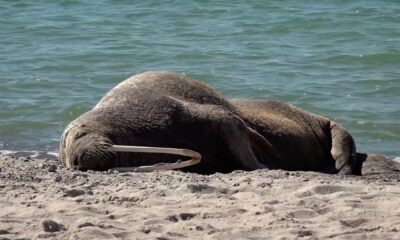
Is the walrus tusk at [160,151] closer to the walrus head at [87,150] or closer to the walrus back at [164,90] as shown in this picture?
the walrus head at [87,150]

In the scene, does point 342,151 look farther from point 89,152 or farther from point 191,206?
point 191,206

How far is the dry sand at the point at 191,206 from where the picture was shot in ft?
18.1

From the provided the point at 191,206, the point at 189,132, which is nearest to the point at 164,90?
the point at 189,132

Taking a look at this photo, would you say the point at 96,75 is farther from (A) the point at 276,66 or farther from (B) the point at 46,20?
(B) the point at 46,20

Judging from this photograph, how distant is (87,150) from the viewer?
23.9ft

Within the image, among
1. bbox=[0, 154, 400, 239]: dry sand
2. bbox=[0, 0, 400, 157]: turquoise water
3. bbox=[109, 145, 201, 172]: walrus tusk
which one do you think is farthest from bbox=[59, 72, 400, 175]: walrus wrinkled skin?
bbox=[0, 0, 400, 157]: turquoise water

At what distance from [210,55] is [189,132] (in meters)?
7.89

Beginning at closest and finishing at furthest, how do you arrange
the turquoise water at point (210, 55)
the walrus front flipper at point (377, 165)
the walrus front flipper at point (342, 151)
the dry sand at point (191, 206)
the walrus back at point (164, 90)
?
the dry sand at point (191, 206) < the walrus back at point (164, 90) < the walrus front flipper at point (377, 165) < the walrus front flipper at point (342, 151) < the turquoise water at point (210, 55)

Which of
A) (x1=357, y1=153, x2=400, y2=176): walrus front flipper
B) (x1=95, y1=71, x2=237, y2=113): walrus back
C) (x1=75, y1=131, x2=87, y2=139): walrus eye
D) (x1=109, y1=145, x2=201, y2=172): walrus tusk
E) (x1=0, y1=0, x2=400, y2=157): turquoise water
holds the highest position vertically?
(x1=95, y1=71, x2=237, y2=113): walrus back

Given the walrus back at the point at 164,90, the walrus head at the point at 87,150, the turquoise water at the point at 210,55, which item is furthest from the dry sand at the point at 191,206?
the turquoise water at the point at 210,55

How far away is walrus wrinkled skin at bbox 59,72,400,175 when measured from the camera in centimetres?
746

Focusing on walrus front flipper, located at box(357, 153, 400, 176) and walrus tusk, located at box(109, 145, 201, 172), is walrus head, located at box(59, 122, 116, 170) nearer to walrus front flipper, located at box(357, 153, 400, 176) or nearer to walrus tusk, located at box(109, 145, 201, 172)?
walrus tusk, located at box(109, 145, 201, 172)

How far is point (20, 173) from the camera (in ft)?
23.9

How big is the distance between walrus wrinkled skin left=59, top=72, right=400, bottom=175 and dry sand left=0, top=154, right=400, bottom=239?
12.1 inches
